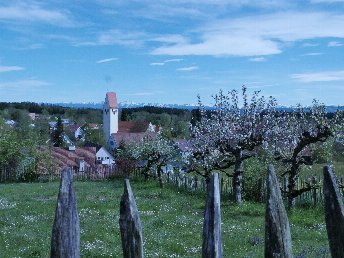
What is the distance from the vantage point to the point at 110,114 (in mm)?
114125

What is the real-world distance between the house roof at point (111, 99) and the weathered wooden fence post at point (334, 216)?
11281 centimetres

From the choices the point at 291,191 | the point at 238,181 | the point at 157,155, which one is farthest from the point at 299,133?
the point at 157,155

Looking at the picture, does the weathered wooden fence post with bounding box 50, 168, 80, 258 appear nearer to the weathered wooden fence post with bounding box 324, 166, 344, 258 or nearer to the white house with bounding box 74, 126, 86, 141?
the weathered wooden fence post with bounding box 324, 166, 344, 258

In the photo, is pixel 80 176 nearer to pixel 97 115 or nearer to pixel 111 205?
pixel 111 205

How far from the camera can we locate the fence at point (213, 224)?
9.64 feet

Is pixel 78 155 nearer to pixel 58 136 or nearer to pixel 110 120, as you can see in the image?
pixel 58 136

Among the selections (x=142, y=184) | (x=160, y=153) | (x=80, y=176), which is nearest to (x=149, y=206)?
(x=142, y=184)

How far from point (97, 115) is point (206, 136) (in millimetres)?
158002

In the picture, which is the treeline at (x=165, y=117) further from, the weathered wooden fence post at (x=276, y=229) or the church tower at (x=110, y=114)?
the weathered wooden fence post at (x=276, y=229)

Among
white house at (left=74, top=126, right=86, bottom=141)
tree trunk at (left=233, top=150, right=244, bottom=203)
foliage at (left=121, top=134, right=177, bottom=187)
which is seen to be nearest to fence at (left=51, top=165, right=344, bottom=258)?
tree trunk at (left=233, top=150, right=244, bottom=203)

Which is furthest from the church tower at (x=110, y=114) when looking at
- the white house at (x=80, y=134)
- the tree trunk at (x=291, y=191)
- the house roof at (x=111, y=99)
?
the tree trunk at (x=291, y=191)

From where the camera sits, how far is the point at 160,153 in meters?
31.6

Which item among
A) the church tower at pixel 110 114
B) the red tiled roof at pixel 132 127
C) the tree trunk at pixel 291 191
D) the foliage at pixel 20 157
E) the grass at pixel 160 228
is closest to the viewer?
the grass at pixel 160 228

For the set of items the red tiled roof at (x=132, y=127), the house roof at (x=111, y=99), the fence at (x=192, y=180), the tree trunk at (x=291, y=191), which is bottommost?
the fence at (x=192, y=180)
